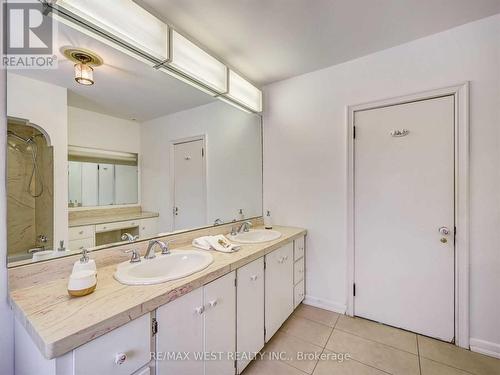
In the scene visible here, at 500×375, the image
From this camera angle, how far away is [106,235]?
128 centimetres

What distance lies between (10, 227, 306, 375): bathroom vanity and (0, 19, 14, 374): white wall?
43 mm

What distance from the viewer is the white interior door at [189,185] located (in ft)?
5.80

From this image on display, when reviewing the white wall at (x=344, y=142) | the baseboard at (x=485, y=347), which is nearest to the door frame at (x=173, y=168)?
the white wall at (x=344, y=142)

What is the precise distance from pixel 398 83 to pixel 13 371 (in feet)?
9.86

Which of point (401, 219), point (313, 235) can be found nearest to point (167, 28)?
point (313, 235)

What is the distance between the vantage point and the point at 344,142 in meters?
2.10

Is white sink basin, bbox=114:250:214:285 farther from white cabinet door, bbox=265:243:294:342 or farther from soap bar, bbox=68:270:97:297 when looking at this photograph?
white cabinet door, bbox=265:243:294:342

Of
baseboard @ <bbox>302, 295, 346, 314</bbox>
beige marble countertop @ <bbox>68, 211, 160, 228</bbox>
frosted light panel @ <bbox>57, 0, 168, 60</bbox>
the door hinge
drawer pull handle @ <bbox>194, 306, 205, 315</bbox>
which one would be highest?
frosted light panel @ <bbox>57, 0, 168, 60</bbox>

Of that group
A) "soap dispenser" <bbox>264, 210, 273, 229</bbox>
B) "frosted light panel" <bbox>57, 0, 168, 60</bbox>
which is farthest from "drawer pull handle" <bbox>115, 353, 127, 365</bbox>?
"soap dispenser" <bbox>264, 210, 273, 229</bbox>

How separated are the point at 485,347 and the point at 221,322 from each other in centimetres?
194

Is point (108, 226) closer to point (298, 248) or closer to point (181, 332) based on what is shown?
point (181, 332)

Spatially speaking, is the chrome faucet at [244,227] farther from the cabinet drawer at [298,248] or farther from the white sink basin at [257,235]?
the cabinet drawer at [298,248]

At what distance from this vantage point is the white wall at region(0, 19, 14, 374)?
3.04 ft

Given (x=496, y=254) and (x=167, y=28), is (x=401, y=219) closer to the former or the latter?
(x=496, y=254)
